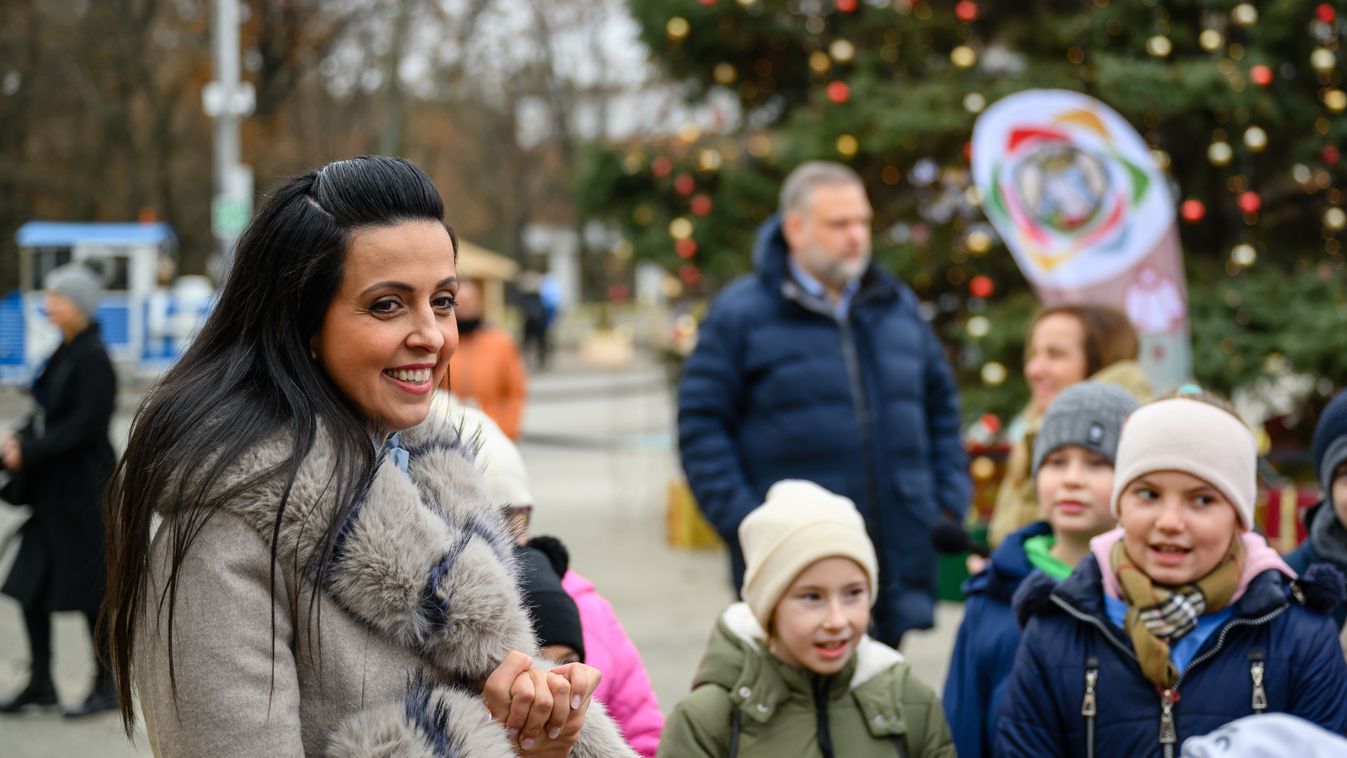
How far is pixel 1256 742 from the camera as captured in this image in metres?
1.62

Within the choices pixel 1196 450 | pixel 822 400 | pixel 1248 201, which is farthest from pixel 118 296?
pixel 1196 450

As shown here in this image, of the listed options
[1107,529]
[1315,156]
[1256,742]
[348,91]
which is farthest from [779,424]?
[348,91]

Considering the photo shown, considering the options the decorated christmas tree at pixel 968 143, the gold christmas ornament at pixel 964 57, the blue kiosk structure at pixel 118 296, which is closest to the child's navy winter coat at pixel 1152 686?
the decorated christmas tree at pixel 968 143

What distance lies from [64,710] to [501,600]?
5453mm

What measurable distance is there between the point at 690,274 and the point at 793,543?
7.17 metres

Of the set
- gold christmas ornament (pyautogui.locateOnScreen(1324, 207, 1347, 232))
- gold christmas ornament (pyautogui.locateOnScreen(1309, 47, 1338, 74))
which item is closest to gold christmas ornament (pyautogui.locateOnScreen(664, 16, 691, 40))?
gold christmas ornament (pyautogui.locateOnScreen(1309, 47, 1338, 74))

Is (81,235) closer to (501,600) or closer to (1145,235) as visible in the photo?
(1145,235)

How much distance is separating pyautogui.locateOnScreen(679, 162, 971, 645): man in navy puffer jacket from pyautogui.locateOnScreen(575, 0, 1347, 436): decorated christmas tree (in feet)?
13.7

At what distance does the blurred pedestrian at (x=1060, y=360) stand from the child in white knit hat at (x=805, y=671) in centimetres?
119

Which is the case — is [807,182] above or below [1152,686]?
above

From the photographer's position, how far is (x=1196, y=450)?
3.24m

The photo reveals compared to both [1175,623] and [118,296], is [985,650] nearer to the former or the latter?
[1175,623]

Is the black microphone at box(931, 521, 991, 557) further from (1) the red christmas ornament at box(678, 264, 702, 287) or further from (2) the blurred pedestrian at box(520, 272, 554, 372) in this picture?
(2) the blurred pedestrian at box(520, 272, 554, 372)

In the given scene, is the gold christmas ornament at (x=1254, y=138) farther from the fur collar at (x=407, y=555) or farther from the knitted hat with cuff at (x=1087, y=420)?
the fur collar at (x=407, y=555)
